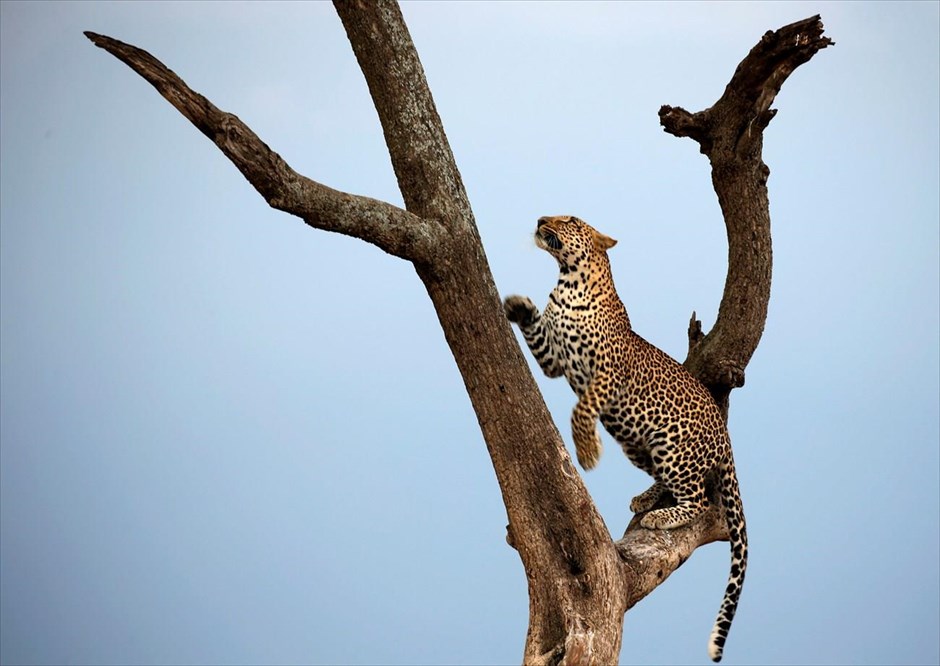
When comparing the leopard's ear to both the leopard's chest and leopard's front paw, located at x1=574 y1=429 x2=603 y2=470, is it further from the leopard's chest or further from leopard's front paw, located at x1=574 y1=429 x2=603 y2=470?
leopard's front paw, located at x1=574 y1=429 x2=603 y2=470

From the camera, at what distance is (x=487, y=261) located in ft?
20.4

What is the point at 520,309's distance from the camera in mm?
6492

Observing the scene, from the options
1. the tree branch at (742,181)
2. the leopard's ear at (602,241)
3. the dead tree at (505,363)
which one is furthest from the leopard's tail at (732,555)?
the leopard's ear at (602,241)

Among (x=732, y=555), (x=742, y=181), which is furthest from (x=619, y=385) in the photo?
(x=742, y=181)

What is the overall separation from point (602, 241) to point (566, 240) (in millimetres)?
226

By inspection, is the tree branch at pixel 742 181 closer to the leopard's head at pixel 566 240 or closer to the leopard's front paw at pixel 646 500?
the leopard's front paw at pixel 646 500

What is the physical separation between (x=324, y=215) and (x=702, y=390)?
2459mm

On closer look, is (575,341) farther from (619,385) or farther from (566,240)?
(566,240)

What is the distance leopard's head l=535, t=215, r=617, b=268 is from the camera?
6.55 metres

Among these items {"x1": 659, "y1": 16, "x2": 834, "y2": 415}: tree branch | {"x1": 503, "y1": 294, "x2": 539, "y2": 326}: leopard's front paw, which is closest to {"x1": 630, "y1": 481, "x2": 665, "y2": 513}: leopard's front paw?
{"x1": 659, "y1": 16, "x2": 834, "y2": 415}: tree branch

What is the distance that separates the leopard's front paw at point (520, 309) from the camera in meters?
6.47

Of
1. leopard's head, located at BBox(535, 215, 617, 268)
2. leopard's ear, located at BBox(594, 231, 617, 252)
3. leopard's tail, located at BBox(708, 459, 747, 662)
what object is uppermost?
leopard's ear, located at BBox(594, 231, 617, 252)

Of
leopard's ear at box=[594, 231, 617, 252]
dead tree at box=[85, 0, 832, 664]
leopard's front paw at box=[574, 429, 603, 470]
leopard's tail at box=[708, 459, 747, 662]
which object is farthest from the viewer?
leopard's tail at box=[708, 459, 747, 662]

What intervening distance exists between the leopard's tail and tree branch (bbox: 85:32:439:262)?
7.77ft
